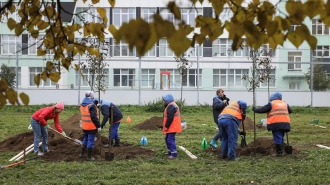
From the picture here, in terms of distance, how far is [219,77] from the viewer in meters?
39.2

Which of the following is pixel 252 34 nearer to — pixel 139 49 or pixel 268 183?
pixel 139 49

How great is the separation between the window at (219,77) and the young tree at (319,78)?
6.00 m

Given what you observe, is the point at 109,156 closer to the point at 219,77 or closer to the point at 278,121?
the point at 278,121

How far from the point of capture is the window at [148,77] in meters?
38.7

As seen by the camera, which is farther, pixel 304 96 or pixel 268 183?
pixel 304 96

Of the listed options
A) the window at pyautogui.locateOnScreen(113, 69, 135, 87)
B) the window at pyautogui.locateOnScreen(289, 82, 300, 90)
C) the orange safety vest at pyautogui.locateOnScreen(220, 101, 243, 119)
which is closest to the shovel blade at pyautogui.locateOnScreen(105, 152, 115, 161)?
the orange safety vest at pyautogui.locateOnScreen(220, 101, 243, 119)

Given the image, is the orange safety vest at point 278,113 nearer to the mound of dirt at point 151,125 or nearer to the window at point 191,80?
the mound of dirt at point 151,125

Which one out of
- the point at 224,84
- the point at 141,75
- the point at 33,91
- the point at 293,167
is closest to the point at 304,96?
the point at 224,84

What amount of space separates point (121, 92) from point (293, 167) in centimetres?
2741

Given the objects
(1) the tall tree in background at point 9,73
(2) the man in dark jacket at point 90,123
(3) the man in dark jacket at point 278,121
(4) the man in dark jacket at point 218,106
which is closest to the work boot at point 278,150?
(3) the man in dark jacket at point 278,121

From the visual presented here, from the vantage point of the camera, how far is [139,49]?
8.91 feet

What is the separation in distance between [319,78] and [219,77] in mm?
7353

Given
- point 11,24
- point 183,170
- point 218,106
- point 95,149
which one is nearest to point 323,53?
point 218,106

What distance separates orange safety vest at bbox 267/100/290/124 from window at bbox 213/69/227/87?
1027 inches
